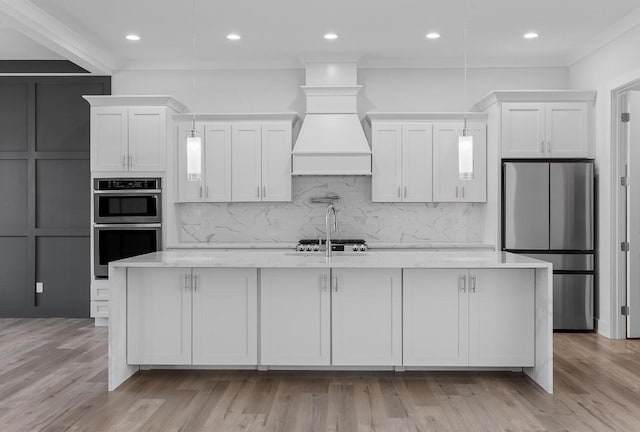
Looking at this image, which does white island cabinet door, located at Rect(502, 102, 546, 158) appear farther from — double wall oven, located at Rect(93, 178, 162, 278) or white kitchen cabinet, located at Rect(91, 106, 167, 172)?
double wall oven, located at Rect(93, 178, 162, 278)

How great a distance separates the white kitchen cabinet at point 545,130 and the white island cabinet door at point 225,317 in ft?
10.7

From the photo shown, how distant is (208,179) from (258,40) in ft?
5.23

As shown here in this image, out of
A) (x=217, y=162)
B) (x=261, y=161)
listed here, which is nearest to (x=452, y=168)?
(x=261, y=161)

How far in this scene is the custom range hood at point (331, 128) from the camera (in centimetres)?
587

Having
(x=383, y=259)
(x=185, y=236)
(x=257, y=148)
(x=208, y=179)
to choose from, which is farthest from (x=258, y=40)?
(x=383, y=259)

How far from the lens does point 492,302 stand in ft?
Result: 12.7

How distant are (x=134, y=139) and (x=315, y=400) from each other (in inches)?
144

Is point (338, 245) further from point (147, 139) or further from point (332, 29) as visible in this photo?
point (147, 139)

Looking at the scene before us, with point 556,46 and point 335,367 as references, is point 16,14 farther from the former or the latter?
point 556,46

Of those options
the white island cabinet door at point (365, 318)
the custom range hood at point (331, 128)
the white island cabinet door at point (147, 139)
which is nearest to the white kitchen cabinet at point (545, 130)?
the custom range hood at point (331, 128)

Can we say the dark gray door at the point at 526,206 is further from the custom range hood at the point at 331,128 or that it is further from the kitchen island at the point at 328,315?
the kitchen island at the point at 328,315

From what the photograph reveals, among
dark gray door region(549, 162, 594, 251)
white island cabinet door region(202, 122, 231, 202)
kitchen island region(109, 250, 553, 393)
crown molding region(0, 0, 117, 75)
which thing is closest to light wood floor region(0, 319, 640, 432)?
kitchen island region(109, 250, 553, 393)

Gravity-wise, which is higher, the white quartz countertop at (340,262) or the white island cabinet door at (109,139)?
the white island cabinet door at (109,139)

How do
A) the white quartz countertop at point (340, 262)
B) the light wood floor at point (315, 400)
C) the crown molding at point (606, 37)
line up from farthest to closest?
the crown molding at point (606, 37)
the white quartz countertop at point (340, 262)
the light wood floor at point (315, 400)
